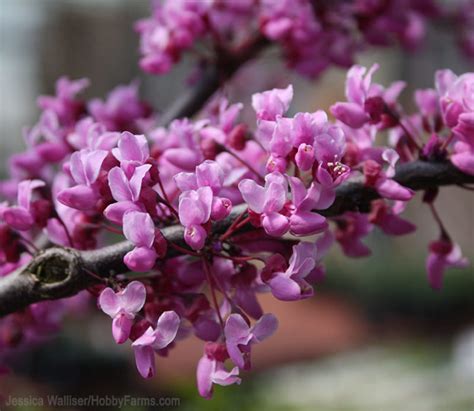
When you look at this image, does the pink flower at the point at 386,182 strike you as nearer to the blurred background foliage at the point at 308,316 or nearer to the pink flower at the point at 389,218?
the pink flower at the point at 389,218

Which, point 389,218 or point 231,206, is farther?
point 389,218

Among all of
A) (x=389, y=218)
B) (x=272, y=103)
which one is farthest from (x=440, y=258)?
(x=272, y=103)

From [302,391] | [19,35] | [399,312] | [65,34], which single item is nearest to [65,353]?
[302,391]

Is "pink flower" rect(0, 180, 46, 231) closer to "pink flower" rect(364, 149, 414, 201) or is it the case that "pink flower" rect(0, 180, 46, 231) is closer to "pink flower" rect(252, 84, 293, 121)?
Result: "pink flower" rect(252, 84, 293, 121)

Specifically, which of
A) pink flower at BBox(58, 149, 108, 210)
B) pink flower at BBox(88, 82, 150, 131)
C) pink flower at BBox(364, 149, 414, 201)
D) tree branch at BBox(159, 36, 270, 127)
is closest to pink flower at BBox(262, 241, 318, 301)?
pink flower at BBox(364, 149, 414, 201)

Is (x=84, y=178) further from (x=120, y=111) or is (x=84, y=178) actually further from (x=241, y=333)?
(x=120, y=111)

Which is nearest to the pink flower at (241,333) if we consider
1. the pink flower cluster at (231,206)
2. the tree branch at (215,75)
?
the pink flower cluster at (231,206)

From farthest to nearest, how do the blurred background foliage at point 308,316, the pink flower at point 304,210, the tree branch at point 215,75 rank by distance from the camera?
the blurred background foliage at point 308,316, the tree branch at point 215,75, the pink flower at point 304,210

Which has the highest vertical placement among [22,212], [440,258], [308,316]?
[22,212]
